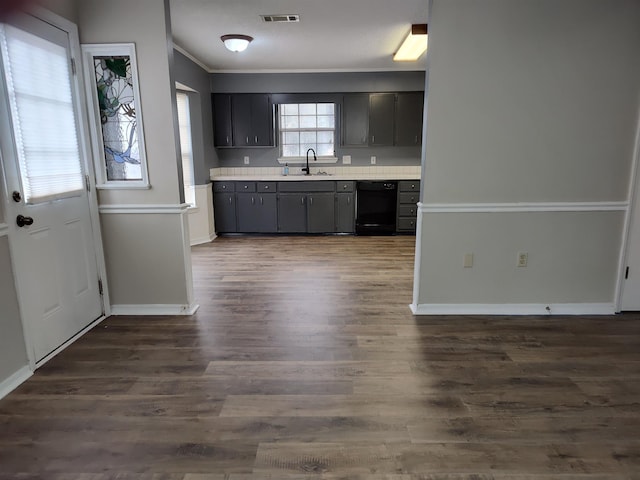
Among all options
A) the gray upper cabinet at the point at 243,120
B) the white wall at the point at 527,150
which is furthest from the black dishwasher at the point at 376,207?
the white wall at the point at 527,150

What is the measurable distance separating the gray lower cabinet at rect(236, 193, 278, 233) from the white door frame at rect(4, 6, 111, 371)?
3.22m

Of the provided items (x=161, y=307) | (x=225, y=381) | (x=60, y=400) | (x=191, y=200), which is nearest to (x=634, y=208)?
(x=225, y=381)

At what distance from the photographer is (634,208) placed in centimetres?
316

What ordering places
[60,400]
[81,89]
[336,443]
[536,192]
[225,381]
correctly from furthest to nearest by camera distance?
[536,192]
[81,89]
[225,381]
[60,400]
[336,443]

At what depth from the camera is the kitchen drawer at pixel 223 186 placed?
6.29 m

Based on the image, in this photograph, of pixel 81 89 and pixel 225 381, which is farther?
pixel 81 89

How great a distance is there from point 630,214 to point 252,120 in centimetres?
513

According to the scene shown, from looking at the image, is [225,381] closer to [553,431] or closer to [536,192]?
[553,431]

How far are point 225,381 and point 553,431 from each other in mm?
1722

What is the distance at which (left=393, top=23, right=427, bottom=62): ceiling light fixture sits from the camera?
4.28 meters

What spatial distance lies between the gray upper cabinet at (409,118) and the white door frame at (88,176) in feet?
15.5

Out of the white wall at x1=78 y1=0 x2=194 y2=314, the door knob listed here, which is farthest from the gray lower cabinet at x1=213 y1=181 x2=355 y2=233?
the door knob

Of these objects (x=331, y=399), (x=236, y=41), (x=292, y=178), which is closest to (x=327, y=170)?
(x=292, y=178)

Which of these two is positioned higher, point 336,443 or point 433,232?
point 433,232
